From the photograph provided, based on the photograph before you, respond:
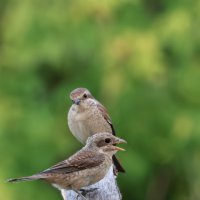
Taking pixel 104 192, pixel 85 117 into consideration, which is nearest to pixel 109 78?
pixel 85 117

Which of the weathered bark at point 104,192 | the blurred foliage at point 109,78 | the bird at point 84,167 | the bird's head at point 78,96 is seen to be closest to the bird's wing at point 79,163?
the bird at point 84,167

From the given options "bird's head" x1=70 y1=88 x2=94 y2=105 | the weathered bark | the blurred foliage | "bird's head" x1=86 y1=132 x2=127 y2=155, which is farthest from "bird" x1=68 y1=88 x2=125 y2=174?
the blurred foliage

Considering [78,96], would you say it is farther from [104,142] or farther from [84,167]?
[84,167]

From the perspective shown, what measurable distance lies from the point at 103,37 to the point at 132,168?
5.84 feet

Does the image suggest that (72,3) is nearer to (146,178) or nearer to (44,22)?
(44,22)

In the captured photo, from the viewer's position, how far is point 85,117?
709 cm

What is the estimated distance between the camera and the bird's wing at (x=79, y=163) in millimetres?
5930

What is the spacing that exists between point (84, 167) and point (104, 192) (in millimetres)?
953

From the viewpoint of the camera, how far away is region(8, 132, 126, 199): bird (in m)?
5.84

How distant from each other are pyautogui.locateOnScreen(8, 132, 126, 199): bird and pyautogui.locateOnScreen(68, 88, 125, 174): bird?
24.5 inches

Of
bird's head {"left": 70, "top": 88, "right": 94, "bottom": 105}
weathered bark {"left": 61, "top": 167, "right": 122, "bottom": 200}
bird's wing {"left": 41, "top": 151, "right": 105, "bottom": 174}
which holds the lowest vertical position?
weathered bark {"left": 61, "top": 167, "right": 122, "bottom": 200}

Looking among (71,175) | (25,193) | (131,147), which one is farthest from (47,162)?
(71,175)

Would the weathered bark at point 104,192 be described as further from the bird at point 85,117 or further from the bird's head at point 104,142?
the bird at point 85,117

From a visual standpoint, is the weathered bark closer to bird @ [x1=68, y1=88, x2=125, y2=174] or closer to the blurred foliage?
bird @ [x1=68, y1=88, x2=125, y2=174]
